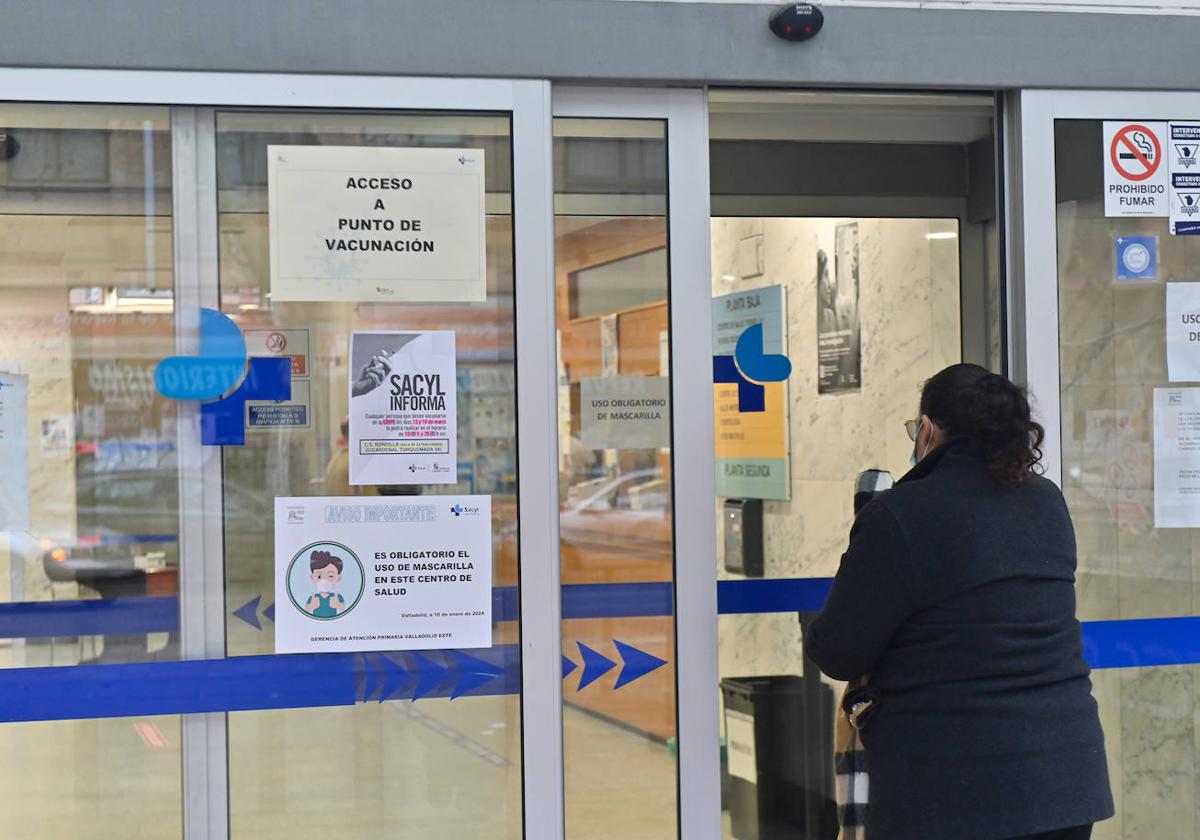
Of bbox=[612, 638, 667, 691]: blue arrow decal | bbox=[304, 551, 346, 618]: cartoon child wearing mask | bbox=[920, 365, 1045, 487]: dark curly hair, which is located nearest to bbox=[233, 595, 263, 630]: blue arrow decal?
bbox=[304, 551, 346, 618]: cartoon child wearing mask

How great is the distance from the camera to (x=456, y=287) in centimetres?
395

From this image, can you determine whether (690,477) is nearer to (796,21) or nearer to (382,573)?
(382,573)

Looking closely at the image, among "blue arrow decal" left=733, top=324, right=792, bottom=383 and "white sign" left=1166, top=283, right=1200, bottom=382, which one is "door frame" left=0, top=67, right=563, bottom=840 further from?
"white sign" left=1166, top=283, right=1200, bottom=382

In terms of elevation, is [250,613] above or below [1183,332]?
below

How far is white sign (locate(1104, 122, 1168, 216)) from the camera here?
14.3 feet

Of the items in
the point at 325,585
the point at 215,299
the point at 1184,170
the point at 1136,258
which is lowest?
the point at 325,585

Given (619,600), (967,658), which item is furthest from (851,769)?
(619,600)

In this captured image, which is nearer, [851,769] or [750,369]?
[851,769]

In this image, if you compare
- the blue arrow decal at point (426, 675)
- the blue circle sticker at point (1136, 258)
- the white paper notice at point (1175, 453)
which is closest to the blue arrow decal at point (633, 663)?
the blue arrow decal at point (426, 675)

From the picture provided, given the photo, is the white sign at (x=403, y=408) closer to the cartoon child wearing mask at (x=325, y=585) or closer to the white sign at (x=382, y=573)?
the white sign at (x=382, y=573)

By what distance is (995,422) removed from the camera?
3.08m

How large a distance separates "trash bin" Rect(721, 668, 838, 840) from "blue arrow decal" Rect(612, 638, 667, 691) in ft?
9.67

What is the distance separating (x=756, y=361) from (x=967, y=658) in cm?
205

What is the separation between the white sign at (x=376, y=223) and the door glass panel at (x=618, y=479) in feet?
0.94
